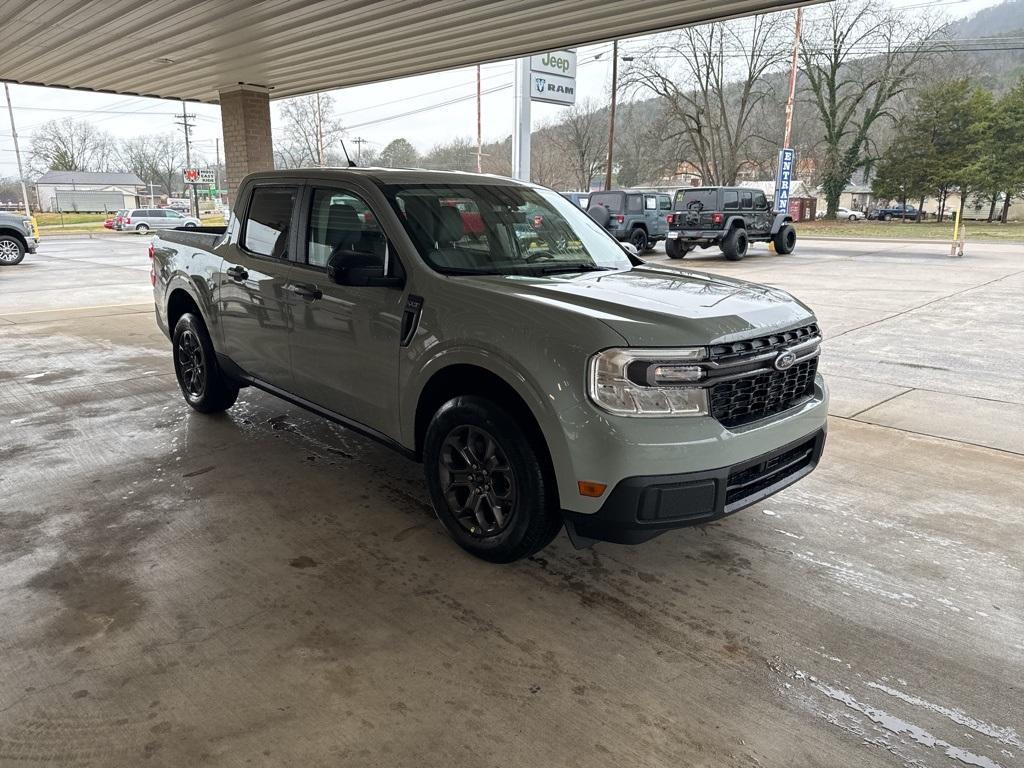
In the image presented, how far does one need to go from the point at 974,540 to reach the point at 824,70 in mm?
60118

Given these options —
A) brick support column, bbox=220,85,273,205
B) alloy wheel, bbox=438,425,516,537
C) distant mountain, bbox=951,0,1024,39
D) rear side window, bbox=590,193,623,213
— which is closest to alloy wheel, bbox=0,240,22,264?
brick support column, bbox=220,85,273,205

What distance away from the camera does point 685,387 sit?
2.80 meters

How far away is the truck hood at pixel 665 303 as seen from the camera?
111 inches

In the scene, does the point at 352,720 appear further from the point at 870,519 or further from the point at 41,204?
the point at 41,204

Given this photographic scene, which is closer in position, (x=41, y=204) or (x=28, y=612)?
(x=28, y=612)

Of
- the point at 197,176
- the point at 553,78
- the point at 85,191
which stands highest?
the point at 553,78

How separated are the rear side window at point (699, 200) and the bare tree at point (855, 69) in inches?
1534

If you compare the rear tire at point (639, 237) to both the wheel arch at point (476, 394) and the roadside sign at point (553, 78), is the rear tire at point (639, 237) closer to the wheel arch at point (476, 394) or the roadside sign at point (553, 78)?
the roadside sign at point (553, 78)

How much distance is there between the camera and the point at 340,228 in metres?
4.02

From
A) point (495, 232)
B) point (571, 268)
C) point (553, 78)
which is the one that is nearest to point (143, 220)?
point (553, 78)

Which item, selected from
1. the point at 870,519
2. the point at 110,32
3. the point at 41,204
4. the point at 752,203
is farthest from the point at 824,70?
the point at 41,204

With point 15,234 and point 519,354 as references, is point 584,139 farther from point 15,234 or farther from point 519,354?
point 519,354

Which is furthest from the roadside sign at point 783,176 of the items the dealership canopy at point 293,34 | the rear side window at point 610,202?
the dealership canopy at point 293,34

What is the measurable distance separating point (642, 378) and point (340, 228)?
213cm
